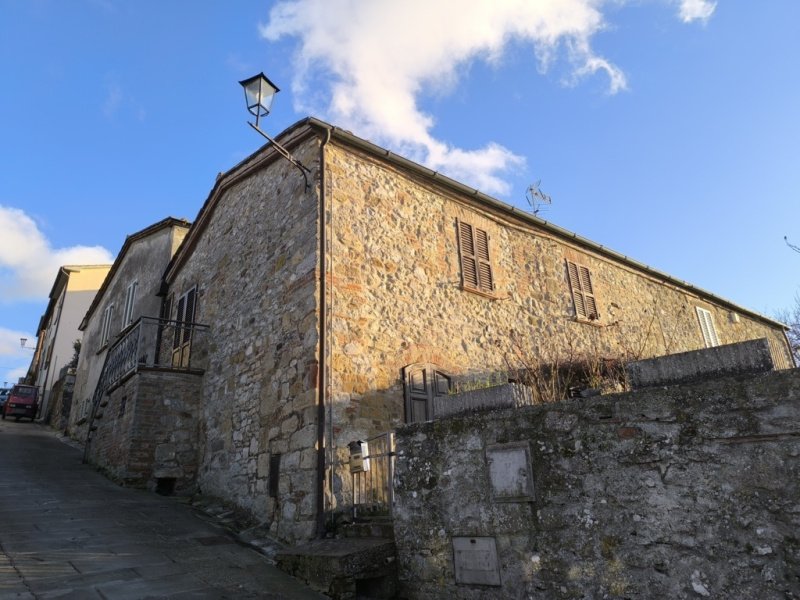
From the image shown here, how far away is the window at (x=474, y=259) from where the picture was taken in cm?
953

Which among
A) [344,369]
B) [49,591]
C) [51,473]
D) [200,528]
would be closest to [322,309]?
[344,369]

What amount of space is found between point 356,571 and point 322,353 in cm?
285

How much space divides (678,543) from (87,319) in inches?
881

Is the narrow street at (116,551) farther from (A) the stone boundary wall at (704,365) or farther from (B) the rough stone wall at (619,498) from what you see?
(A) the stone boundary wall at (704,365)

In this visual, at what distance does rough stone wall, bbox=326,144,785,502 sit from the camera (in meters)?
7.32

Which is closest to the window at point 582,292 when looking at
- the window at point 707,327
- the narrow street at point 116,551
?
the window at point 707,327

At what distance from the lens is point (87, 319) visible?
68.9 ft

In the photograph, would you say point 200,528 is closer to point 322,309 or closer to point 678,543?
point 322,309

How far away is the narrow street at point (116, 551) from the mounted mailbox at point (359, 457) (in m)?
1.30

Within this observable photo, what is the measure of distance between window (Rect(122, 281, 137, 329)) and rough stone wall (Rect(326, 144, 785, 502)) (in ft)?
32.3

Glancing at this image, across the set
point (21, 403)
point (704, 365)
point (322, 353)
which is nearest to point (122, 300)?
point (322, 353)

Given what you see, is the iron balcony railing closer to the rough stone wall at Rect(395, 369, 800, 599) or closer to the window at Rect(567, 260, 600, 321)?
the rough stone wall at Rect(395, 369, 800, 599)

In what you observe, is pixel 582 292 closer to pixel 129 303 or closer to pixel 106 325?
→ pixel 129 303

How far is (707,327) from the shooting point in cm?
1547
